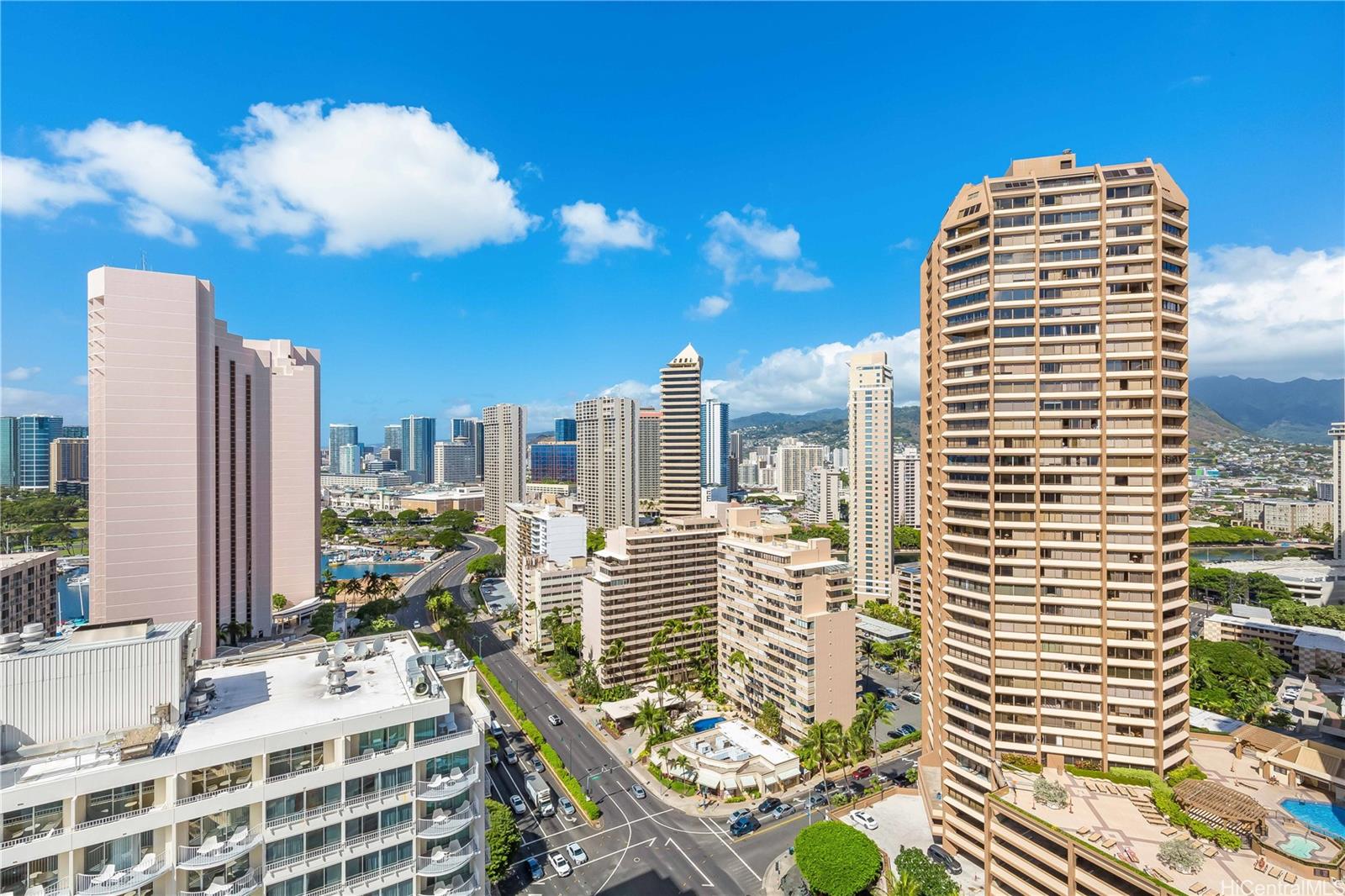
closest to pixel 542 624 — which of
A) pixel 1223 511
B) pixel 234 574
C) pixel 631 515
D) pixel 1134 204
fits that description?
pixel 234 574

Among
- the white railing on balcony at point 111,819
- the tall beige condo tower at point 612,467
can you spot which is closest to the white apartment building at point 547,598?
the tall beige condo tower at point 612,467

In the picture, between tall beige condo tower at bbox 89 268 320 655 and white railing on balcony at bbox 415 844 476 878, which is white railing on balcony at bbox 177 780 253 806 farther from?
tall beige condo tower at bbox 89 268 320 655

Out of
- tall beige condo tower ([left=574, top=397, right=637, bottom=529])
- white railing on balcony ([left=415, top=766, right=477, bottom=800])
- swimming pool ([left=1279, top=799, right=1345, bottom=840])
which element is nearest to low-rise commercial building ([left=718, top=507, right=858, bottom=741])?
swimming pool ([left=1279, top=799, right=1345, bottom=840])

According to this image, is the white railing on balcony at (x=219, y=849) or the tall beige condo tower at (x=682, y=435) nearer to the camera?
the white railing on balcony at (x=219, y=849)

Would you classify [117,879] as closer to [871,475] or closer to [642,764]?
[642,764]

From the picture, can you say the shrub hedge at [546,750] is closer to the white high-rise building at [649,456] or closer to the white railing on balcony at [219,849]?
the white railing on balcony at [219,849]

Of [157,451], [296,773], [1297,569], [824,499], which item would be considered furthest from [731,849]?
[824,499]
